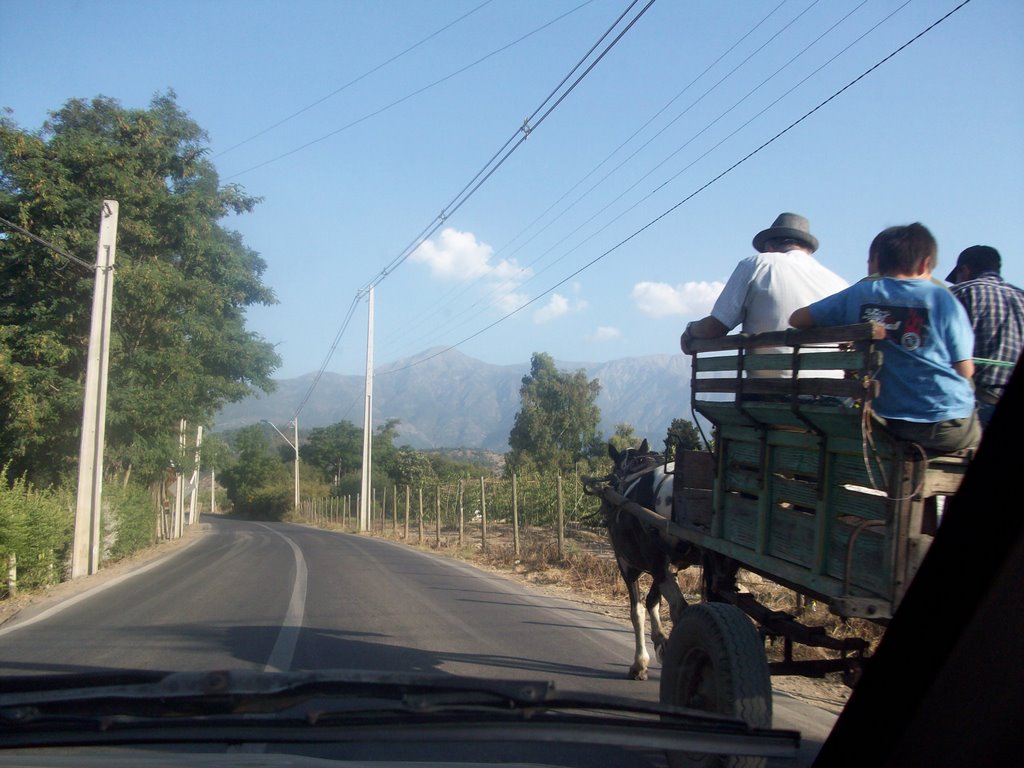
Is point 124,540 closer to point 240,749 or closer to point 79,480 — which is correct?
point 79,480

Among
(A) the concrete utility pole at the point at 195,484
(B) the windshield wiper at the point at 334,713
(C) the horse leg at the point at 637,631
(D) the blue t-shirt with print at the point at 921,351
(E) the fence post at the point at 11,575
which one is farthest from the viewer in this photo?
(A) the concrete utility pole at the point at 195,484

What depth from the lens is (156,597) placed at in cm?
1097

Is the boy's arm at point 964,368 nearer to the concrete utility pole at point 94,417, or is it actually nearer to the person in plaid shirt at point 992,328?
the person in plaid shirt at point 992,328

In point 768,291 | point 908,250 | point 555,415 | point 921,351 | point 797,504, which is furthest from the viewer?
point 555,415

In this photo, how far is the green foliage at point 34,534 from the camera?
12656mm

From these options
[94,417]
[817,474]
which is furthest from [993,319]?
[94,417]

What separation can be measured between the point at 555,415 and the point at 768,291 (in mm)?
50698

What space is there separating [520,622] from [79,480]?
1102 cm

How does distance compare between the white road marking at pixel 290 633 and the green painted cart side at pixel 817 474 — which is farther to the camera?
the white road marking at pixel 290 633

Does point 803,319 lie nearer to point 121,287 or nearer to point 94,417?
point 94,417

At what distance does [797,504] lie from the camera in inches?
147

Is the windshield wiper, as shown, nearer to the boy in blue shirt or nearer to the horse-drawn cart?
the horse-drawn cart

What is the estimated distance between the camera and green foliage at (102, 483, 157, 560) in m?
19.4

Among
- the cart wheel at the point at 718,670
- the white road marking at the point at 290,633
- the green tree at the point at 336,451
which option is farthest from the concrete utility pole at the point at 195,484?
the green tree at the point at 336,451
